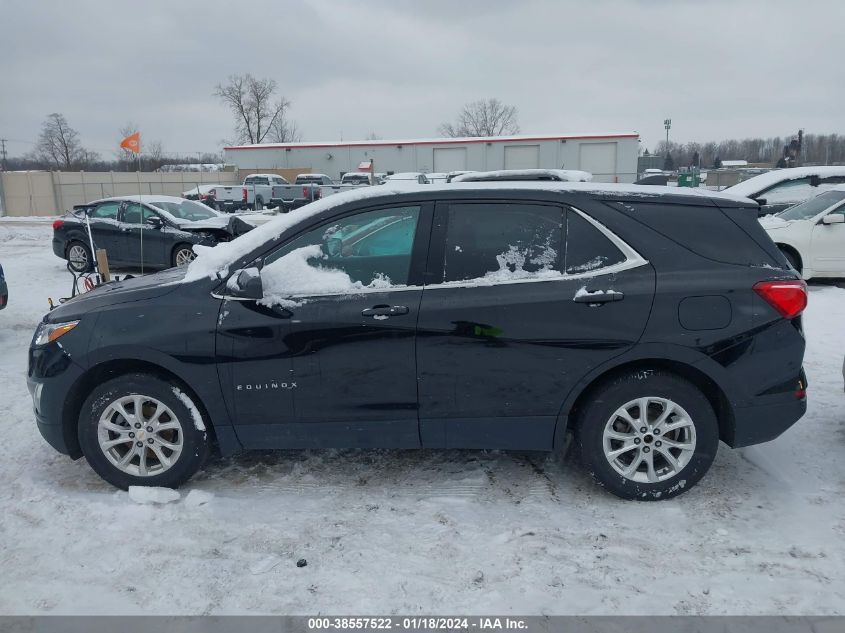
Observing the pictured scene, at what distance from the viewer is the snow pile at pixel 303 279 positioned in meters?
3.72

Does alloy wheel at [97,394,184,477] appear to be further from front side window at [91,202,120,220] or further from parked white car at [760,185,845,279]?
front side window at [91,202,120,220]

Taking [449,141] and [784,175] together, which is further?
[449,141]

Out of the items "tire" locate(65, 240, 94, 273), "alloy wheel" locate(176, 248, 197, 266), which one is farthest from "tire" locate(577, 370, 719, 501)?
"tire" locate(65, 240, 94, 273)

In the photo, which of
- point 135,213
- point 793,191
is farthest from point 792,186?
point 135,213

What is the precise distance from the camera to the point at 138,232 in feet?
40.1

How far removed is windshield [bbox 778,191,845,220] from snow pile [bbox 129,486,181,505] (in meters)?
9.97

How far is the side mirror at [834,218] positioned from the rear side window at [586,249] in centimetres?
798

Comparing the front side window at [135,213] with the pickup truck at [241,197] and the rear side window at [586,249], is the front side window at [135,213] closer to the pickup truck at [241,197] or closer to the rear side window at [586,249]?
the rear side window at [586,249]

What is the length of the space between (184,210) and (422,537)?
36.4ft

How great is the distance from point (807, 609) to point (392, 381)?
2211mm

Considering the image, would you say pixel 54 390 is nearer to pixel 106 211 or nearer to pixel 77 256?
pixel 106 211

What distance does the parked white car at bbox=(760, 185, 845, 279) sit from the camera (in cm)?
987

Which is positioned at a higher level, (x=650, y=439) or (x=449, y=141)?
(x=449, y=141)
